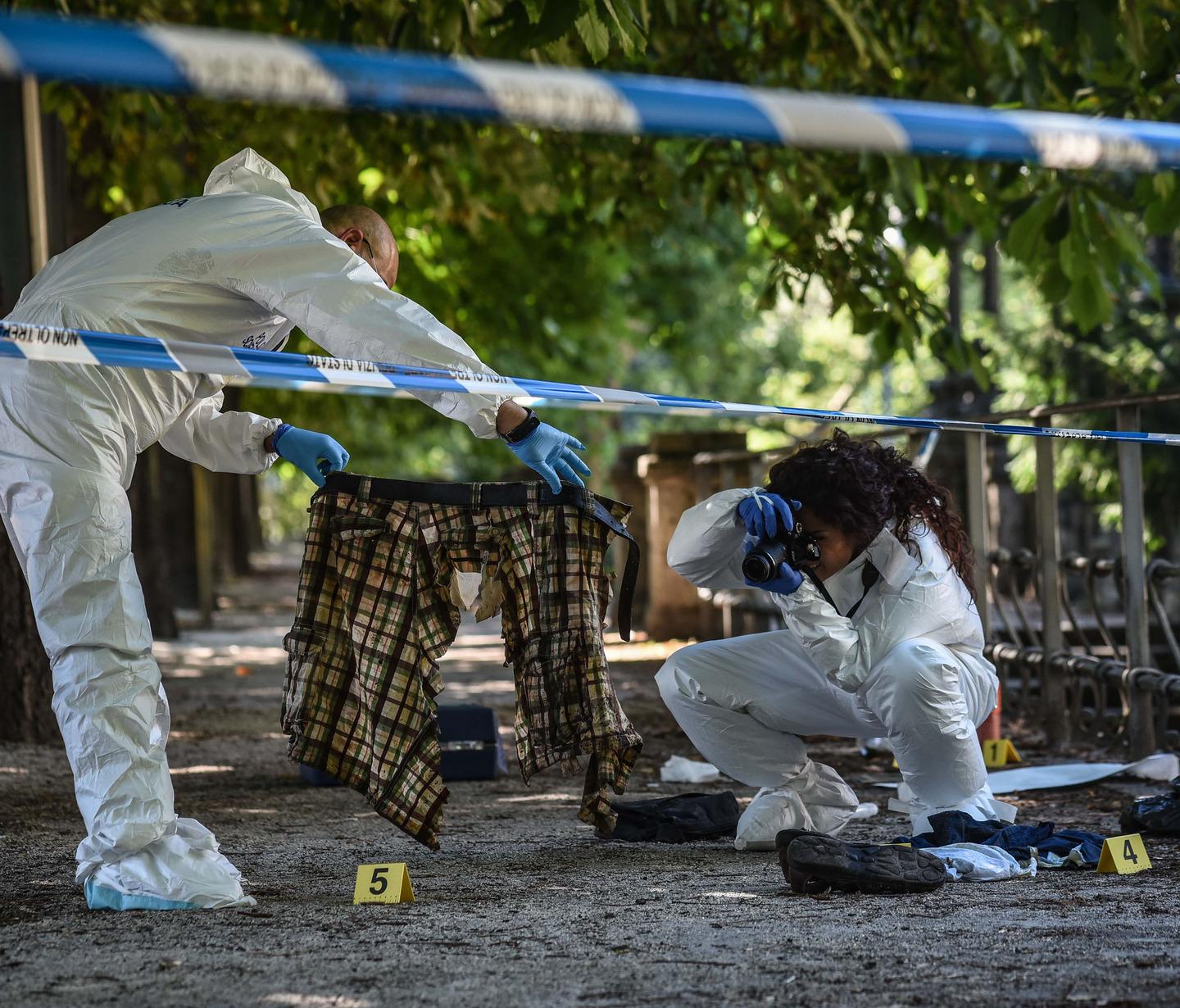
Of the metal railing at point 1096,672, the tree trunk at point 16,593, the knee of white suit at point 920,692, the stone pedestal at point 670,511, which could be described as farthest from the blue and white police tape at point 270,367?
the stone pedestal at point 670,511

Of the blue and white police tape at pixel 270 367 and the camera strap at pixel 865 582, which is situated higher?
the blue and white police tape at pixel 270 367

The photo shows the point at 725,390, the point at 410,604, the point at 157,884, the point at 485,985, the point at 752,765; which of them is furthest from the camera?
the point at 725,390

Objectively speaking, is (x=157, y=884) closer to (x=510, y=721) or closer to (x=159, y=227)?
(x=159, y=227)

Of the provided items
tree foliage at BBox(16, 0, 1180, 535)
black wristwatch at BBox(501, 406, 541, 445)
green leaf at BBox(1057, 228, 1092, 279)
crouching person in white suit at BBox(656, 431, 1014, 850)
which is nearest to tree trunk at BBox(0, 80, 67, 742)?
tree foliage at BBox(16, 0, 1180, 535)

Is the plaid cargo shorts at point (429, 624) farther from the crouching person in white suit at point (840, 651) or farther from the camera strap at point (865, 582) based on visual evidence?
the camera strap at point (865, 582)

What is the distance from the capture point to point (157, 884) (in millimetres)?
3365

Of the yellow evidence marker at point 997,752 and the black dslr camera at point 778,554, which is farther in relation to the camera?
the yellow evidence marker at point 997,752

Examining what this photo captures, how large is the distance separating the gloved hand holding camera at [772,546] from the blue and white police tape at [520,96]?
1659mm

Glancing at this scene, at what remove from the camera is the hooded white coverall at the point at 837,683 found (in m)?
3.90

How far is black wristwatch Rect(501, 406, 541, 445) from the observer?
136 inches

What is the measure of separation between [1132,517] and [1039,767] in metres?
1.03

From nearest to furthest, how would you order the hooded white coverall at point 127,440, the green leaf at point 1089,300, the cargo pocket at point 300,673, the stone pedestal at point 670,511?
the hooded white coverall at point 127,440 → the cargo pocket at point 300,673 → the green leaf at point 1089,300 → the stone pedestal at point 670,511

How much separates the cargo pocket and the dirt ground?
40 cm

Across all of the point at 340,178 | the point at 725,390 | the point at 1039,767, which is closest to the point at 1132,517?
the point at 1039,767
